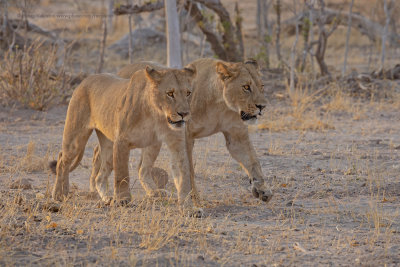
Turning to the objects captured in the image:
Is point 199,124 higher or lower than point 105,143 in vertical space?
higher

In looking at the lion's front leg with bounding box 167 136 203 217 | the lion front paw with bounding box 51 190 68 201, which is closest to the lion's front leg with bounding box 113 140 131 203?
the lion's front leg with bounding box 167 136 203 217

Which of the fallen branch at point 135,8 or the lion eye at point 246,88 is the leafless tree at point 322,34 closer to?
the fallen branch at point 135,8

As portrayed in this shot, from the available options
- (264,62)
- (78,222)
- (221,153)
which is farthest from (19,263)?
(264,62)

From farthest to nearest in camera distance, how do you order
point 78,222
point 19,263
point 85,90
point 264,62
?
point 264,62 < point 85,90 < point 78,222 < point 19,263

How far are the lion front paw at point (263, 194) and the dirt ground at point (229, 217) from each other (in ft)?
0.32

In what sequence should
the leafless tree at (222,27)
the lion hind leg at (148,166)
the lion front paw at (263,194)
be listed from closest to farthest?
the lion front paw at (263,194)
the lion hind leg at (148,166)
the leafless tree at (222,27)

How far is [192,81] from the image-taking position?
5.32 m

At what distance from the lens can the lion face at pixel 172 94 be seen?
16.3 ft

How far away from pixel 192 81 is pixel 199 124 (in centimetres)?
47

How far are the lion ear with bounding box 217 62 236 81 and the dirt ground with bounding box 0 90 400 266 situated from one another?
1.11 metres

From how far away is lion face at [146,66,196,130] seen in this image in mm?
Answer: 4965

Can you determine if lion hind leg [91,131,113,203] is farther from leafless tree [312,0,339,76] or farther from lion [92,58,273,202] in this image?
leafless tree [312,0,339,76]

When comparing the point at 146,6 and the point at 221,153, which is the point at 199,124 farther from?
the point at 146,6

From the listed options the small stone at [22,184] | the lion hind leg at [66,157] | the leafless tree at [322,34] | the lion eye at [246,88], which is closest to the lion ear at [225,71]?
the lion eye at [246,88]
